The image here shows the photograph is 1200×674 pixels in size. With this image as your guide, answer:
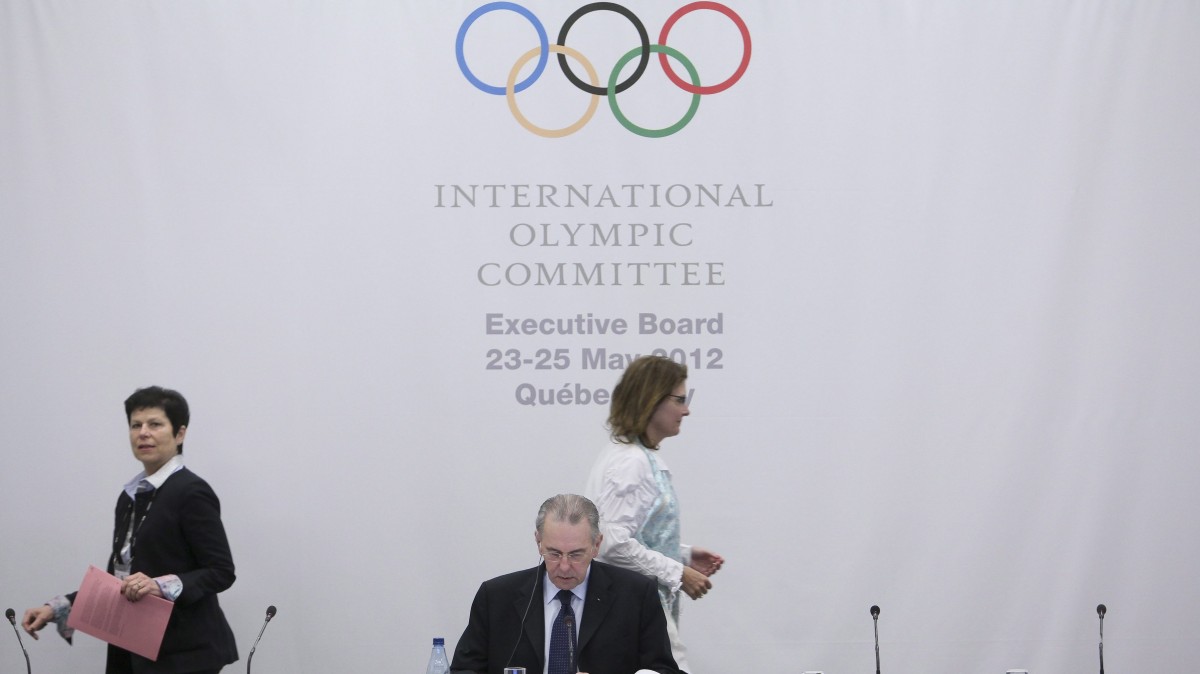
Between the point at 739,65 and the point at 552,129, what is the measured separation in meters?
0.71

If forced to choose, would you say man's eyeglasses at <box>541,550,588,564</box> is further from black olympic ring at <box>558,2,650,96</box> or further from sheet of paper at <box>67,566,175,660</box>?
black olympic ring at <box>558,2,650,96</box>

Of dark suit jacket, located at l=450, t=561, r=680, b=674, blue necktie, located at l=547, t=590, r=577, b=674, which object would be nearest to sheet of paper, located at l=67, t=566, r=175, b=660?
dark suit jacket, located at l=450, t=561, r=680, b=674

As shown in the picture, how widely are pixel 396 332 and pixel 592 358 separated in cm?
70

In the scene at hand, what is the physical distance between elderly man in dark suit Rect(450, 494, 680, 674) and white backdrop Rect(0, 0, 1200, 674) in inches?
60.2

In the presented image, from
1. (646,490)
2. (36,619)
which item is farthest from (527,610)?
(36,619)

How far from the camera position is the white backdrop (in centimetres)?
432

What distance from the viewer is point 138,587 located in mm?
3238

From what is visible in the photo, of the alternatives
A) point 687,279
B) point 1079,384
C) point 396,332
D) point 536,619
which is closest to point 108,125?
point 396,332

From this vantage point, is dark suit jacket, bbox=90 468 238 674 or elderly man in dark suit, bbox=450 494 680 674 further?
dark suit jacket, bbox=90 468 238 674

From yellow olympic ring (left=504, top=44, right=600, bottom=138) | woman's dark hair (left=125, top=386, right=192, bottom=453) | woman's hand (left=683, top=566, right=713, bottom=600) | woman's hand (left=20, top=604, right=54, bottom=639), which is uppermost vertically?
yellow olympic ring (left=504, top=44, right=600, bottom=138)

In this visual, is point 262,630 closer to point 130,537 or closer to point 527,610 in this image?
point 130,537

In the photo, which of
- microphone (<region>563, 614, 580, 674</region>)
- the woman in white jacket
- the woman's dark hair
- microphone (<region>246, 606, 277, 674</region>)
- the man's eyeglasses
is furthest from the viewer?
microphone (<region>246, 606, 277, 674</region>)

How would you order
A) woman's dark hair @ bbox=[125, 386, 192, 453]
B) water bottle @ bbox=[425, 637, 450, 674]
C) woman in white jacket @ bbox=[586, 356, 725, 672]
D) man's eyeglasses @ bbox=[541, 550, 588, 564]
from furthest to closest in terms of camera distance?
woman's dark hair @ bbox=[125, 386, 192, 453] → woman in white jacket @ bbox=[586, 356, 725, 672] → water bottle @ bbox=[425, 637, 450, 674] → man's eyeglasses @ bbox=[541, 550, 588, 564]

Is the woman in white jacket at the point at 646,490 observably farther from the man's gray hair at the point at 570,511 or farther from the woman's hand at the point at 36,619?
the woman's hand at the point at 36,619
